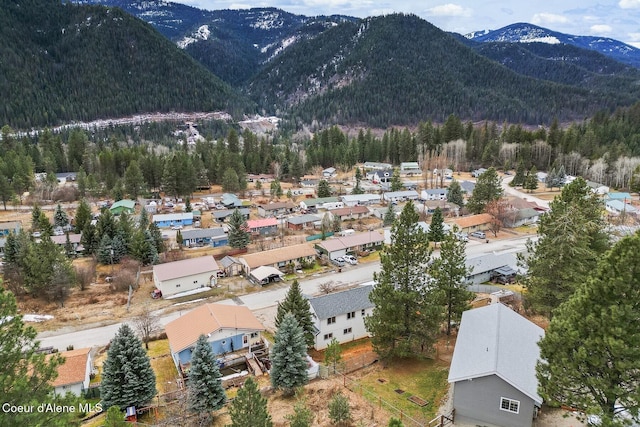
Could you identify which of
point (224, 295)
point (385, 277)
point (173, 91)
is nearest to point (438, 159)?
point (224, 295)

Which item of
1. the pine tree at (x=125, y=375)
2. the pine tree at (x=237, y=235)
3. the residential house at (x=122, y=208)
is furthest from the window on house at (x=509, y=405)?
the residential house at (x=122, y=208)

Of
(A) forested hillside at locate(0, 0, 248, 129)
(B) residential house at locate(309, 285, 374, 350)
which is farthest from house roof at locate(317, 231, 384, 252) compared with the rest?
(A) forested hillside at locate(0, 0, 248, 129)

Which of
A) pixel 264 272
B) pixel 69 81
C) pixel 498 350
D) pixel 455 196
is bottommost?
pixel 264 272

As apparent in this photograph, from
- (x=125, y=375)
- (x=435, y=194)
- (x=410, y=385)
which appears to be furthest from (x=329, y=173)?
(x=125, y=375)

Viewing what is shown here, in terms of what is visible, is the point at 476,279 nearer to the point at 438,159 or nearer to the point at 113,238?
the point at 113,238

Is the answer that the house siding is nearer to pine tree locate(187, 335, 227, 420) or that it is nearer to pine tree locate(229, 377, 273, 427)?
pine tree locate(229, 377, 273, 427)

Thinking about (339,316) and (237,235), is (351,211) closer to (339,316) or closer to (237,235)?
(237,235)
